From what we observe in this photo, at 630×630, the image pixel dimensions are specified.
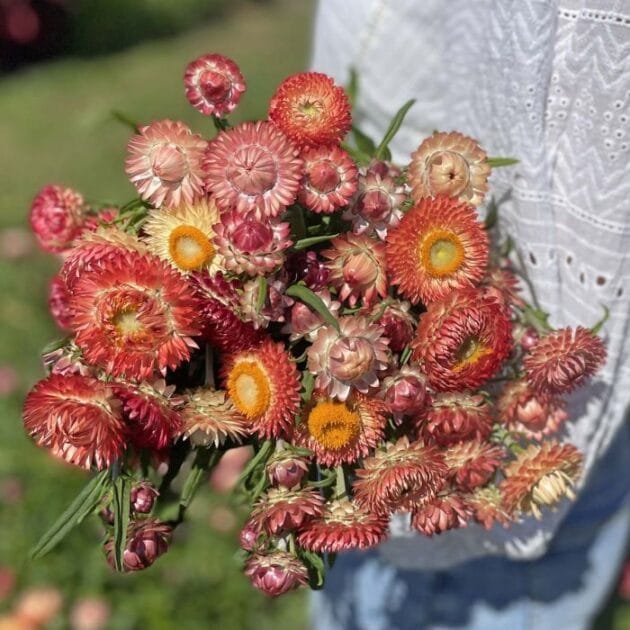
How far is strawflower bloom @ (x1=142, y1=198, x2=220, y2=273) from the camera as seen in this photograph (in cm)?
67

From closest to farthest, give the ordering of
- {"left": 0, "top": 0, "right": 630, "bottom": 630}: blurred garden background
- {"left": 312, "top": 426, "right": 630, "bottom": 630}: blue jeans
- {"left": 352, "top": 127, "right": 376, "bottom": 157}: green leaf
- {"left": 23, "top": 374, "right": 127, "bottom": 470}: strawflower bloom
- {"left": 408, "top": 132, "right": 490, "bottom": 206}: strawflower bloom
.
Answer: {"left": 23, "top": 374, "right": 127, "bottom": 470}: strawflower bloom < {"left": 408, "top": 132, "right": 490, "bottom": 206}: strawflower bloom < {"left": 352, "top": 127, "right": 376, "bottom": 157}: green leaf < {"left": 312, "top": 426, "right": 630, "bottom": 630}: blue jeans < {"left": 0, "top": 0, "right": 630, "bottom": 630}: blurred garden background

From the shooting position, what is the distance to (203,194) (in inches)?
27.0

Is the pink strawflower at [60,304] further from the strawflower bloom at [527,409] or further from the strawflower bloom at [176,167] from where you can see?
the strawflower bloom at [527,409]

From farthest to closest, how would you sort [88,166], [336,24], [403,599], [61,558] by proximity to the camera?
[88,166]
[61,558]
[403,599]
[336,24]

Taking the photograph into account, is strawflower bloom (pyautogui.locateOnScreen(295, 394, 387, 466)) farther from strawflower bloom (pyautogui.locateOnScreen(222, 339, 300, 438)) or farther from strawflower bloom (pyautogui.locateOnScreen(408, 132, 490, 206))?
strawflower bloom (pyautogui.locateOnScreen(408, 132, 490, 206))

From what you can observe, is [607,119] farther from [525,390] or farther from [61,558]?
[61,558]

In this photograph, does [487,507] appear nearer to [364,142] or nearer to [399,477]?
[399,477]

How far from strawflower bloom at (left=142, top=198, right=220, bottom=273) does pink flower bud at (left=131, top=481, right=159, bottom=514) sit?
0.57ft

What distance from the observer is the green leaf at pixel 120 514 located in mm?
670

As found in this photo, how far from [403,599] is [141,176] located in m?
0.83

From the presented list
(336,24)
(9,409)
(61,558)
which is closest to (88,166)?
(9,409)

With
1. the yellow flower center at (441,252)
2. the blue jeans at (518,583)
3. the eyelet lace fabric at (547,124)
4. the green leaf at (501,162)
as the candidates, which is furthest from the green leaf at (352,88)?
the blue jeans at (518,583)

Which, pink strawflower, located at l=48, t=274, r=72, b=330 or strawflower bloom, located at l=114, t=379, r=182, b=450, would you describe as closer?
strawflower bloom, located at l=114, t=379, r=182, b=450

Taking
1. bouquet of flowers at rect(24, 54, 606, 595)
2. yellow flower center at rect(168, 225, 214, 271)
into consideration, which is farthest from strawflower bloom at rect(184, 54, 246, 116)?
yellow flower center at rect(168, 225, 214, 271)
